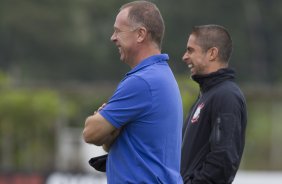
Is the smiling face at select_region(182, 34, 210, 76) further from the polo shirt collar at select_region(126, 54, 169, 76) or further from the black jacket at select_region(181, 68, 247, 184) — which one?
the polo shirt collar at select_region(126, 54, 169, 76)

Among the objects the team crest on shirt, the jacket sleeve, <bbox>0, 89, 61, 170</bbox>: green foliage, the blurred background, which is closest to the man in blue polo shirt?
the jacket sleeve

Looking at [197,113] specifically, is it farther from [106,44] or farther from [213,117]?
[106,44]

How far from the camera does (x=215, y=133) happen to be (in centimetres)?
610

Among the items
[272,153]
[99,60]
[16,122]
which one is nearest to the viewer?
[16,122]

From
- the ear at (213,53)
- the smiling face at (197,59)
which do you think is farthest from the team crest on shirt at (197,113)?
the ear at (213,53)

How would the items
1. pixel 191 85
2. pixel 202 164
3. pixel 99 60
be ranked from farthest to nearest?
pixel 99 60, pixel 191 85, pixel 202 164

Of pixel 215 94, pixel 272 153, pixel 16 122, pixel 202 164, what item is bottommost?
pixel 272 153

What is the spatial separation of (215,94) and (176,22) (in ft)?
152

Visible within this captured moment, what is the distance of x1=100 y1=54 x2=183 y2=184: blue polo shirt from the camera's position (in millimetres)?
5066

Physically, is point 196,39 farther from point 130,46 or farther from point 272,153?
point 272,153

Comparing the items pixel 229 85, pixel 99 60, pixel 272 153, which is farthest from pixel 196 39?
pixel 99 60

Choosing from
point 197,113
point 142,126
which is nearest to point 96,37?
point 197,113

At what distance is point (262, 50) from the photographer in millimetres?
52688

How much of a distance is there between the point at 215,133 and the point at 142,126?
1093 millimetres
